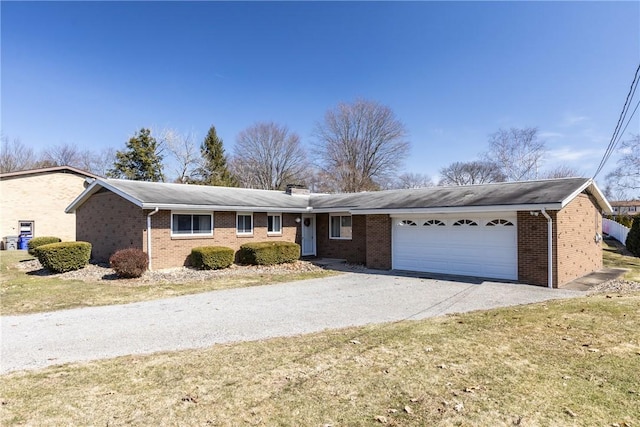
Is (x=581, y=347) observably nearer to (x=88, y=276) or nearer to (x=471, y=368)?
(x=471, y=368)

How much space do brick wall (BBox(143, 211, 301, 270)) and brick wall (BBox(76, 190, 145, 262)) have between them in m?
0.59

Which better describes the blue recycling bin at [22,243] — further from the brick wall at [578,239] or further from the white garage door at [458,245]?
the brick wall at [578,239]

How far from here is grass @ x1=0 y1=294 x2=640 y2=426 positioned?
11.5 feet

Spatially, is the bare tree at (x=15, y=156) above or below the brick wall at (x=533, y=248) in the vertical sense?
above

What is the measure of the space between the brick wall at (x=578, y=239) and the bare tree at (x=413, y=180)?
29617mm

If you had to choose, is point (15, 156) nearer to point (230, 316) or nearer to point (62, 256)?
point (62, 256)

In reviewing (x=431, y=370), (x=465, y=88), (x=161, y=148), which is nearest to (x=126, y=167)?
(x=161, y=148)

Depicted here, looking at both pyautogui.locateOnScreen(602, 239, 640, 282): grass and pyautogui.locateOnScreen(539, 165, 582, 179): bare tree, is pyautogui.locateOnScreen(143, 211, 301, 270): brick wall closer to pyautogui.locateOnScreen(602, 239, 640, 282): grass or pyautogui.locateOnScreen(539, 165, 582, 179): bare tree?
pyautogui.locateOnScreen(602, 239, 640, 282): grass

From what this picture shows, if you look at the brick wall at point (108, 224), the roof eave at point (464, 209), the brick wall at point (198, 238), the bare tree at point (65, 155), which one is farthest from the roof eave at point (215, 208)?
the bare tree at point (65, 155)

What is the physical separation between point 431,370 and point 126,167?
37.3m

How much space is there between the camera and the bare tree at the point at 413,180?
4566 cm

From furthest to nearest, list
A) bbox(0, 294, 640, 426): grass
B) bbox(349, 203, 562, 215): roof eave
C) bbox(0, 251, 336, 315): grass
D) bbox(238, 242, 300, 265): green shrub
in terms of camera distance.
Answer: bbox(238, 242, 300, 265): green shrub, bbox(349, 203, 562, 215): roof eave, bbox(0, 251, 336, 315): grass, bbox(0, 294, 640, 426): grass

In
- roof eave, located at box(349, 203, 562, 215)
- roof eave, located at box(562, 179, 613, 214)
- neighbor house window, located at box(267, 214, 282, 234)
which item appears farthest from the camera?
neighbor house window, located at box(267, 214, 282, 234)

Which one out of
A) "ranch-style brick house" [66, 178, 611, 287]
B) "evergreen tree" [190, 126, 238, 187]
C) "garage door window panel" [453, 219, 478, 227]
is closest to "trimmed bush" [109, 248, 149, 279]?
"ranch-style brick house" [66, 178, 611, 287]
